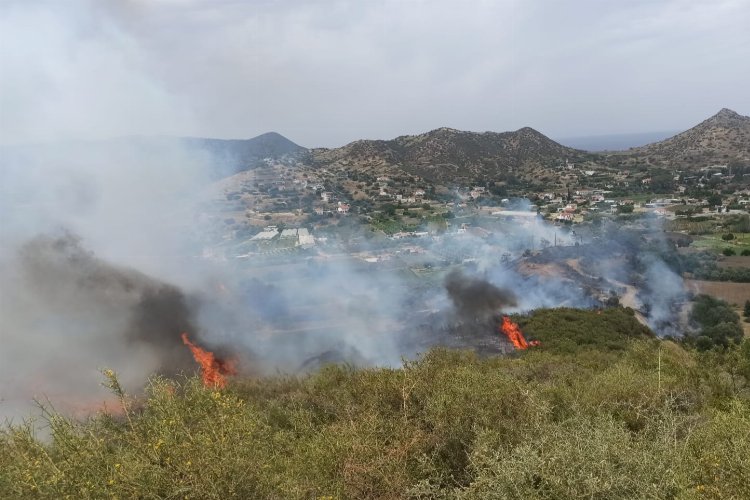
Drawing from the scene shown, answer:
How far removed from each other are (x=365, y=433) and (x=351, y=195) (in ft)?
356

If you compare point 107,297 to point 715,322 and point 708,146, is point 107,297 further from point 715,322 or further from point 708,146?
point 708,146

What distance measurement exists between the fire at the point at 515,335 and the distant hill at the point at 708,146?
428 feet

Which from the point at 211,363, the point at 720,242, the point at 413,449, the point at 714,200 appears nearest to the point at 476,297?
the point at 211,363

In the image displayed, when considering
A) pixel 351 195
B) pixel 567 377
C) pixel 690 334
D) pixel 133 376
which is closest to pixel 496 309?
pixel 690 334

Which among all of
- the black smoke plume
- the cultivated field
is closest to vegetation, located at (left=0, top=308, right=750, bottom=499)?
the black smoke plume

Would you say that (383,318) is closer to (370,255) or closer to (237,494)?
(370,255)

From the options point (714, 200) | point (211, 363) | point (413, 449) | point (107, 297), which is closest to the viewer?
point (413, 449)

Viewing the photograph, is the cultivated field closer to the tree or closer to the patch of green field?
the patch of green field

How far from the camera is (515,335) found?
44344mm

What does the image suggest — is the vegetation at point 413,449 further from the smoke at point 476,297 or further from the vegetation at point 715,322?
the smoke at point 476,297

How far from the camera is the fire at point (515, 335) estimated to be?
42000 mm

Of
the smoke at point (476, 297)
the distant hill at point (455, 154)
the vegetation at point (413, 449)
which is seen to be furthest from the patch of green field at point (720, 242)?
the distant hill at point (455, 154)

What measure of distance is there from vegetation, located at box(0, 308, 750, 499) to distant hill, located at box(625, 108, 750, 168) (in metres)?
160

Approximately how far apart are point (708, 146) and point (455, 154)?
83.4 meters
